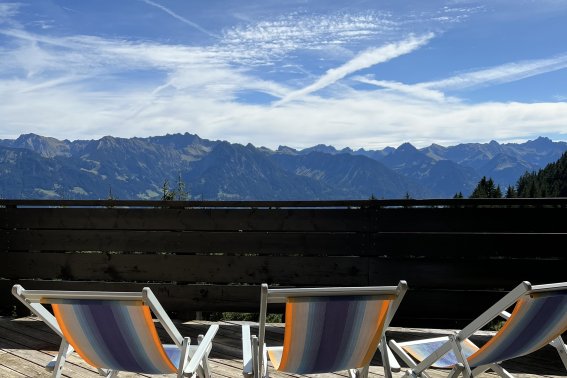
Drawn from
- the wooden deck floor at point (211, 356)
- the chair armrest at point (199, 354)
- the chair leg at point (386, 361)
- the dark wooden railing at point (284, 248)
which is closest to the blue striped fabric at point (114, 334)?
the chair armrest at point (199, 354)

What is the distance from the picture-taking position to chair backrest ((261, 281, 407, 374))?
8.10 ft

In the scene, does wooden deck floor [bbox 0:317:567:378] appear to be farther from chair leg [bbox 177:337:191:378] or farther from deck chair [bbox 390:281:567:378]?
chair leg [bbox 177:337:191:378]

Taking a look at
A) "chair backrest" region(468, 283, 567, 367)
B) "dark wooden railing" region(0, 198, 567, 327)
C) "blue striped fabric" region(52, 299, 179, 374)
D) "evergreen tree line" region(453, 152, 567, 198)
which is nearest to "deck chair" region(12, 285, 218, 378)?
"blue striped fabric" region(52, 299, 179, 374)

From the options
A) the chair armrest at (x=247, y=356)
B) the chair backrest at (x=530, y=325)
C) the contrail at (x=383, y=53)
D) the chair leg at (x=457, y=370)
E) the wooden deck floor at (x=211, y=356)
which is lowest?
the wooden deck floor at (x=211, y=356)

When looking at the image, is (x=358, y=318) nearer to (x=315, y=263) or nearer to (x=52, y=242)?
(x=315, y=263)

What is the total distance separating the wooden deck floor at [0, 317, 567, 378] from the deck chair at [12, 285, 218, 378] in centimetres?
129

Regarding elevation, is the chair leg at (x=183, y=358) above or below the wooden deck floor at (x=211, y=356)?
above

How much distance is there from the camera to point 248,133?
7469 cm

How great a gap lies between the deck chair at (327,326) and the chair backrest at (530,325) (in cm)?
48

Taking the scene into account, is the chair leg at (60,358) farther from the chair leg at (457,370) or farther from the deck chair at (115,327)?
the chair leg at (457,370)

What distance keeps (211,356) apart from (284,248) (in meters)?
1.24

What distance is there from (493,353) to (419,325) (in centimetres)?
263

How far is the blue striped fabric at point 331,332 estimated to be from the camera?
2.50 meters

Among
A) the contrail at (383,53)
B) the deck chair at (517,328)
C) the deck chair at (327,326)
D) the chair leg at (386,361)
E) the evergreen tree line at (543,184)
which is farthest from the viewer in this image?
the evergreen tree line at (543,184)
